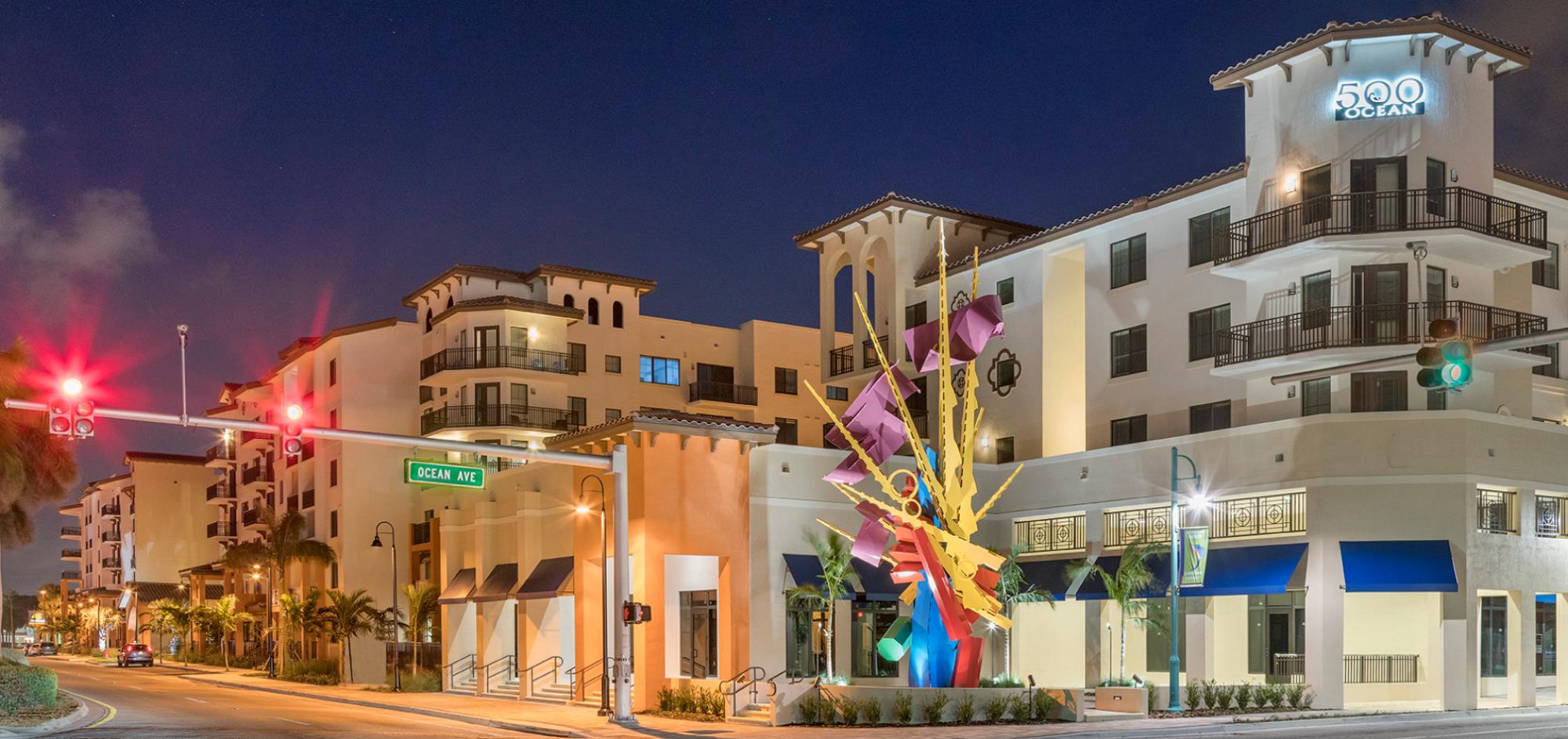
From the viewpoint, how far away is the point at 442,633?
5119 cm

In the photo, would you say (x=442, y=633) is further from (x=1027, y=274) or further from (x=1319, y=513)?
(x=1319, y=513)

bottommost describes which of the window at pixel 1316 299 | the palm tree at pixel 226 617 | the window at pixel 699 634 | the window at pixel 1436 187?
the palm tree at pixel 226 617

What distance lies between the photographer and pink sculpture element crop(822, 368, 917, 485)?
1385 inches

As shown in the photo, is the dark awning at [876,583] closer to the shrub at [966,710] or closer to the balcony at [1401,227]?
the shrub at [966,710]

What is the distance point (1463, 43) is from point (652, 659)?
27346mm

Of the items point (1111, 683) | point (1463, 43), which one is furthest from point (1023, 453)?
point (1463, 43)

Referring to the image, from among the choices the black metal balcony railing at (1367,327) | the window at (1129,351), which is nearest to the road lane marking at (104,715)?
the black metal balcony railing at (1367,327)

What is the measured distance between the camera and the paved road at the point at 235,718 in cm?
2975

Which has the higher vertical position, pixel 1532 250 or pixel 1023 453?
pixel 1532 250

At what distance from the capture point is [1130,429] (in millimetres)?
45906

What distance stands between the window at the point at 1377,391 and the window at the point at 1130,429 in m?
7.15

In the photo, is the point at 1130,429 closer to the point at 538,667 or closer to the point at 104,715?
the point at 538,667

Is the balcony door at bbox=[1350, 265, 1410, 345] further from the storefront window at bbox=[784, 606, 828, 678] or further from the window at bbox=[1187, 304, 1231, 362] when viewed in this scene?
the storefront window at bbox=[784, 606, 828, 678]

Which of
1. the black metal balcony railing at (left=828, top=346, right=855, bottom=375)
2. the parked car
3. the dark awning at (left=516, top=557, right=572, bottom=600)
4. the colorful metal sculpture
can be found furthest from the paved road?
the parked car
